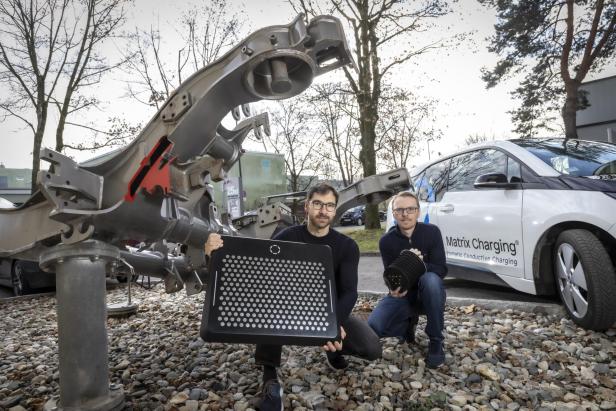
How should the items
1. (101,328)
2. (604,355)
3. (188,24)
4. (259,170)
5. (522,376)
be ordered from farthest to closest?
(259,170) → (188,24) → (604,355) → (522,376) → (101,328)

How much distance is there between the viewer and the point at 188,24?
1722 centimetres

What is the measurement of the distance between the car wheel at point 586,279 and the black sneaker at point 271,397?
2.40 meters

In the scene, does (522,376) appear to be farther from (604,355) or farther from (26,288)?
(26,288)

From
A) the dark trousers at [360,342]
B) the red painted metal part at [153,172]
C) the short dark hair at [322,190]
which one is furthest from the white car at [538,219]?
the red painted metal part at [153,172]

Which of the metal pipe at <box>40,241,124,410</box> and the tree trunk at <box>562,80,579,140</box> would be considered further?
the tree trunk at <box>562,80,579,140</box>

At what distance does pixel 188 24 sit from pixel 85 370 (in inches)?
693

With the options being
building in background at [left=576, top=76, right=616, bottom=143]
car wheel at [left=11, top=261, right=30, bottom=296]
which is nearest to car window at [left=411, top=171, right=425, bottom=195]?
car wheel at [left=11, top=261, right=30, bottom=296]

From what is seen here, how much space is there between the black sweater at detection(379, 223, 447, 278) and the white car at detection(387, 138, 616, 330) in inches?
41.4

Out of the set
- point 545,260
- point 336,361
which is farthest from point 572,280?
point 336,361

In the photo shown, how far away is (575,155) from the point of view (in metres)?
4.04

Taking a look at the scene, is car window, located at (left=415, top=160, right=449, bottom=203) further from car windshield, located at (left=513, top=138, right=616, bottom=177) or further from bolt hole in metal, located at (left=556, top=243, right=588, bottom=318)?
bolt hole in metal, located at (left=556, top=243, right=588, bottom=318)

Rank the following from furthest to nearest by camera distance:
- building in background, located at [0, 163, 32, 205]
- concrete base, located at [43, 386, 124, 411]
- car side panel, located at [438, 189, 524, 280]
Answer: building in background, located at [0, 163, 32, 205] < car side panel, located at [438, 189, 524, 280] < concrete base, located at [43, 386, 124, 411]

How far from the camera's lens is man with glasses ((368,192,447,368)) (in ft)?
10.0

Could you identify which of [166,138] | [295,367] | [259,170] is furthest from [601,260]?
[259,170]
